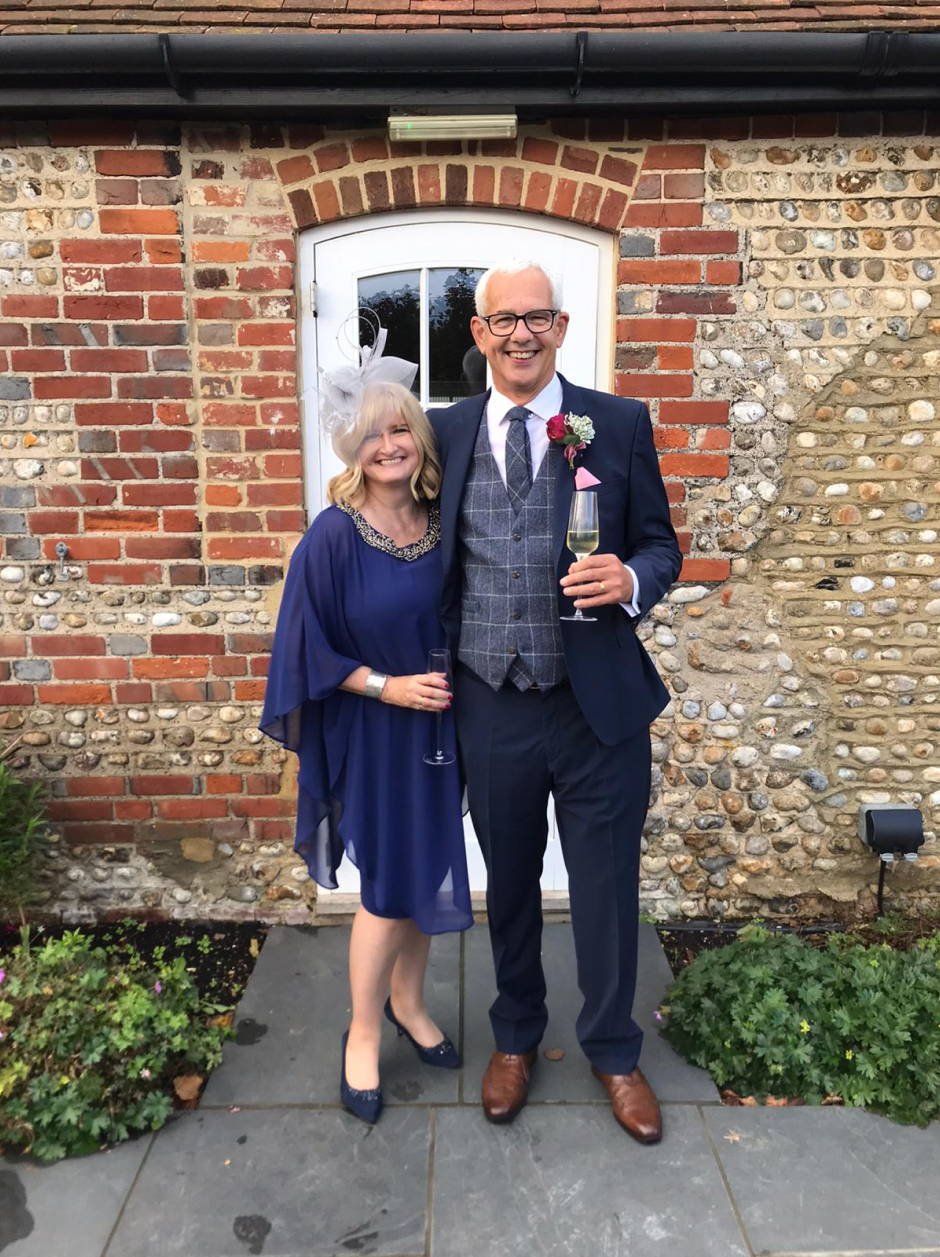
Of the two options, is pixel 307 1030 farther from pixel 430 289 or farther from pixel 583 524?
pixel 430 289

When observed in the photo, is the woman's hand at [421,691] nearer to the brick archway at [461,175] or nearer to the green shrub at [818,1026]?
the green shrub at [818,1026]

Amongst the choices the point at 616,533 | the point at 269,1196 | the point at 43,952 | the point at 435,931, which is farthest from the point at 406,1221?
the point at 616,533

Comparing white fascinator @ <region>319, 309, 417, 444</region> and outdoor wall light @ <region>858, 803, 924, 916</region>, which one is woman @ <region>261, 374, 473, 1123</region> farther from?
outdoor wall light @ <region>858, 803, 924, 916</region>

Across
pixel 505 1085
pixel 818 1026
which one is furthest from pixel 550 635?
pixel 818 1026

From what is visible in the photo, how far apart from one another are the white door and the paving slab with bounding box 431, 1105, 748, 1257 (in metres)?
2.30

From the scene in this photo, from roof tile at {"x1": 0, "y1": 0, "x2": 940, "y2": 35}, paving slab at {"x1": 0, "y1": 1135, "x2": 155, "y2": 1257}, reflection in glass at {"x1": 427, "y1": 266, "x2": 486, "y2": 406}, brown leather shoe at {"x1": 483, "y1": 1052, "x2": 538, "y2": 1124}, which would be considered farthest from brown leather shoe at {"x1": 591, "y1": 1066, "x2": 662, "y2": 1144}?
roof tile at {"x1": 0, "y1": 0, "x2": 940, "y2": 35}

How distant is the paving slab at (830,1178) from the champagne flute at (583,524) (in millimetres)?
1738

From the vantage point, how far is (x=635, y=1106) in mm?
2621

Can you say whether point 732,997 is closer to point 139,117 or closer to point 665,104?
point 665,104

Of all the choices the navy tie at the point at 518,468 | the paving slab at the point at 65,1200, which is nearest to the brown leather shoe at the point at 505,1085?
the paving slab at the point at 65,1200

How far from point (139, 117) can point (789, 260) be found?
7.87 feet

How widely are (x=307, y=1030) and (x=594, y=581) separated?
1.91 m

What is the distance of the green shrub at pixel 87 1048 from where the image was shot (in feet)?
8.41

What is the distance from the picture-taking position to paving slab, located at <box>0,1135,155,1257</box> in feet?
7.52
